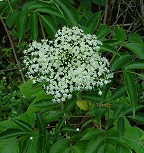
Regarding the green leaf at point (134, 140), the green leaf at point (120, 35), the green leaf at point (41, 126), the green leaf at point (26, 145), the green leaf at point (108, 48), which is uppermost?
the green leaf at point (120, 35)

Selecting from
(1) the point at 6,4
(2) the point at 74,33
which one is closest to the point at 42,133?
(2) the point at 74,33

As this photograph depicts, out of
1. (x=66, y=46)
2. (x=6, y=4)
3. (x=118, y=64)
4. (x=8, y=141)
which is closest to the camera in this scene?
(x=66, y=46)

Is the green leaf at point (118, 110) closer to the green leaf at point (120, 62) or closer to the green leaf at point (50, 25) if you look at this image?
the green leaf at point (120, 62)

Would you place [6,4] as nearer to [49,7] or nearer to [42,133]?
[49,7]

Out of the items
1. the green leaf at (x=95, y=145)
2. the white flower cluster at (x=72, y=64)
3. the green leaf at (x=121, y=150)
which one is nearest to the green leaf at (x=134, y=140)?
the green leaf at (x=121, y=150)

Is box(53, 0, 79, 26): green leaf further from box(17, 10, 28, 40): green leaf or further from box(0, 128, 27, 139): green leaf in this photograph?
box(0, 128, 27, 139): green leaf

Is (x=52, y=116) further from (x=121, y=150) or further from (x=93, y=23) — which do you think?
(x=93, y=23)
